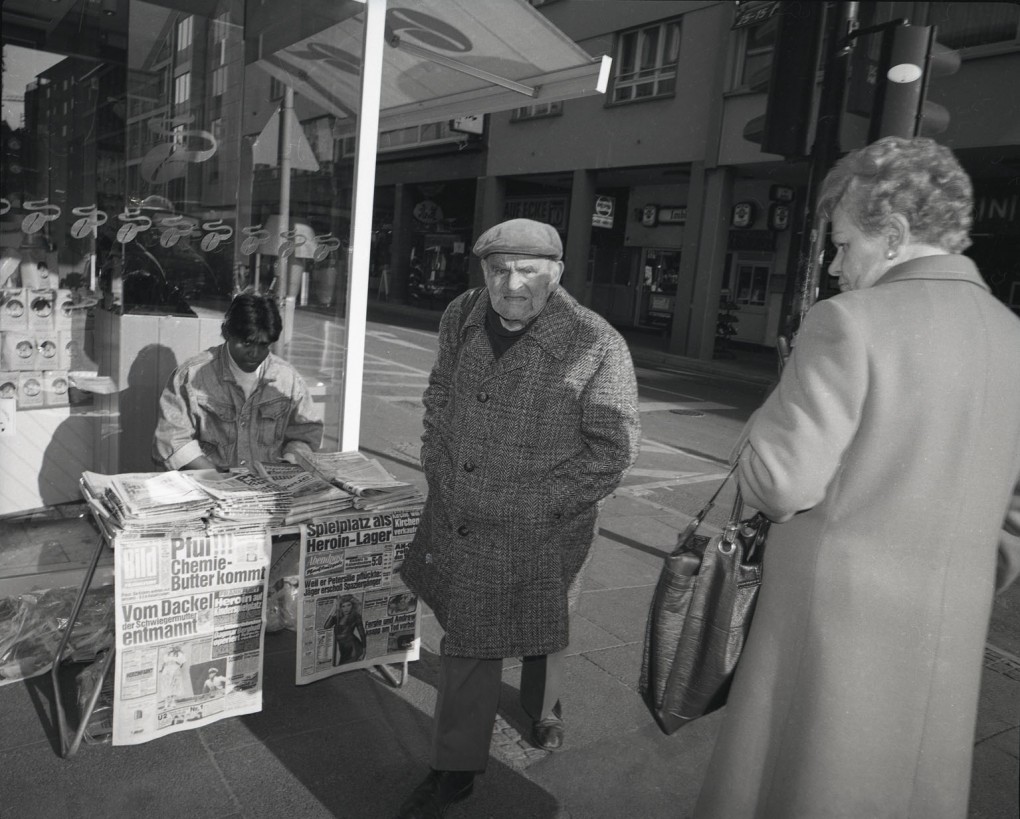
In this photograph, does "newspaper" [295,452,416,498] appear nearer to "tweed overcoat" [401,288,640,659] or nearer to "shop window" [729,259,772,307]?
"tweed overcoat" [401,288,640,659]

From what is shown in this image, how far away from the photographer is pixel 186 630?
9.15 ft

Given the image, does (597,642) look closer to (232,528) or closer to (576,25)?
(232,528)

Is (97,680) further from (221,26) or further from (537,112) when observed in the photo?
(537,112)

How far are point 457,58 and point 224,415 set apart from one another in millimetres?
2600

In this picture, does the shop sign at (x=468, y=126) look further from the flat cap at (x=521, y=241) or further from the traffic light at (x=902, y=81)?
the flat cap at (x=521, y=241)

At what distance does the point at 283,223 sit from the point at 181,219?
1.79 ft

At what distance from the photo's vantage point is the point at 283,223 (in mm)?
4770

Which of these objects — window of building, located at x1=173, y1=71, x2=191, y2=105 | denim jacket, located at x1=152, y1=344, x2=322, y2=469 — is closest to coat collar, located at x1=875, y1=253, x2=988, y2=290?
denim jacket, located at x1=152, y1=344, x2=322, y2=469

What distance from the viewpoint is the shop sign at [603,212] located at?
22109mm

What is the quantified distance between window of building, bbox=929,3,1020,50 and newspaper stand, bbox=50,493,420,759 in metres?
13.9

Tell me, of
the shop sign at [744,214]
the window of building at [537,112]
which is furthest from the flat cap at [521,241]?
the window of building at [537,112]

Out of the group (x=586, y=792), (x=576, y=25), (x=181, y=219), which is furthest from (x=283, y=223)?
(x=576, y=25)

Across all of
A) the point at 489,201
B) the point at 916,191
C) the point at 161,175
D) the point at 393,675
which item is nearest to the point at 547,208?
the point at 489,201

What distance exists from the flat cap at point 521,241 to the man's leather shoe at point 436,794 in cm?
157
